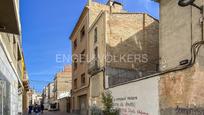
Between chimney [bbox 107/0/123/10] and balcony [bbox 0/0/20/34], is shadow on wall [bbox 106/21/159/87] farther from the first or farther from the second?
balcony [bbox 0/0/20/34]

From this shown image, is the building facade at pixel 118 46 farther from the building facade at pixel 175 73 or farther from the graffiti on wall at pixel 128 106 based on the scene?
the building facade at pixel 175 73

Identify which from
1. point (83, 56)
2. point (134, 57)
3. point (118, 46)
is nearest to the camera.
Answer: point (118, 46)

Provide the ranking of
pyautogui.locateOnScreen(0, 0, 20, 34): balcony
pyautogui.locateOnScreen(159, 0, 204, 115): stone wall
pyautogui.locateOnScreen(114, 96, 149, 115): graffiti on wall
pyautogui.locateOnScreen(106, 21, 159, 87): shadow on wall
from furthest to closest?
1. pyautogui.locateOnScreen(106, 21, 159, 87): shadow on wall
2. pyautogui.locateOnScreen(114, 96, 149, 115): graffiti on wall
3. pyautogui.locateOnScreen(159, 0, 204, 115): stone wall
4. pyautogui.locateOnScreen(0, 0, 20, 34): balcony

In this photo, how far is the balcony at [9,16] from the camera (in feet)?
13.7

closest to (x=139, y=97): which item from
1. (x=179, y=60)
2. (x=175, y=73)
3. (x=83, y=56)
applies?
(x=179, y=60)

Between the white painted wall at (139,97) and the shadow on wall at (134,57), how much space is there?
3665mm

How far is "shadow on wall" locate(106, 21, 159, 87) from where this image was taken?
76.3ft

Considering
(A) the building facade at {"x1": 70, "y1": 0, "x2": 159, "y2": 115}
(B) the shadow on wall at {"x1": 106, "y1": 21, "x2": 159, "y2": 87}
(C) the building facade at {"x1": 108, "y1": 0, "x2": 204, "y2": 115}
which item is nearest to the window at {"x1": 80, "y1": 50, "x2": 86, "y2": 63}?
(A) the building facade at {"x1": 70, "y1": 0, "x2": 159, "y2": 115}

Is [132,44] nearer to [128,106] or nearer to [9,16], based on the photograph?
[128,106]

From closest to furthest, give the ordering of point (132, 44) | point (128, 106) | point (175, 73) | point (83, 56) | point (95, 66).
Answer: point (175, 73)
point (128, 106)
point (132, 44)
point (95, 66)
point (83, 56)

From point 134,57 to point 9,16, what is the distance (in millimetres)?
20255

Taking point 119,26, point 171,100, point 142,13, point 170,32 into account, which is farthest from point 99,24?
point 171,100

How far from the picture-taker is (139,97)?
52.7 ft

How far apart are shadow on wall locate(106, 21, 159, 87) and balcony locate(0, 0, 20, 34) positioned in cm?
1755
